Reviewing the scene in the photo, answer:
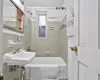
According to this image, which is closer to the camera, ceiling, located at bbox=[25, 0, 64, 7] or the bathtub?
the bathtub

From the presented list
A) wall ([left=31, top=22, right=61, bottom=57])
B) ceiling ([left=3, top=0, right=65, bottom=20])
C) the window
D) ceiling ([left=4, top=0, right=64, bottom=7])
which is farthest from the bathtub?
ceiling ([left=4, top=0, right=64, bottom=7])

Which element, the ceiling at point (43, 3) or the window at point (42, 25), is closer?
the ceiling at point (43, 3)

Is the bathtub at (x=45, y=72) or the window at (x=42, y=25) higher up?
the window at (x=42, y=25)

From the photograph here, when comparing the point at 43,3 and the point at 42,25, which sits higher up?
the point at 43,3

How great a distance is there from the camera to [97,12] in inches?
30.8

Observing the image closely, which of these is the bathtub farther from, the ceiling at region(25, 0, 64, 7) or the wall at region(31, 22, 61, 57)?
the ceiling at region(25, 0, 64, 7)

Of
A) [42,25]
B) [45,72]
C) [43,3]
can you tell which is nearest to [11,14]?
[45,72]

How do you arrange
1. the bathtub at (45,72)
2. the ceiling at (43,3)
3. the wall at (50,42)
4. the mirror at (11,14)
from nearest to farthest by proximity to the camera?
the mirror at (11,14)
the bathtub at (45,72)
the ceiling at (43,3)
the wall at (50,42)

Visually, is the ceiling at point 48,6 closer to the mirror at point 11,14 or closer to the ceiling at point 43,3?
the ceiling at point 43,3

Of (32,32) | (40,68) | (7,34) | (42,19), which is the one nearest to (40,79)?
(40,68)

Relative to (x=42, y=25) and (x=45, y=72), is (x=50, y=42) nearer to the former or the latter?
(x=42, y=25)

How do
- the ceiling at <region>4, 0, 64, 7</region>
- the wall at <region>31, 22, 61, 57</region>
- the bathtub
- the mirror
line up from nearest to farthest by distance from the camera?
the mirror, the bathtub, the ceiling at <region>4, 0, 64, 7</region>, the wall at <region>31, 22, 61, 57</region>

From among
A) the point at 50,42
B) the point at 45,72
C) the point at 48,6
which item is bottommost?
the point at 45,72

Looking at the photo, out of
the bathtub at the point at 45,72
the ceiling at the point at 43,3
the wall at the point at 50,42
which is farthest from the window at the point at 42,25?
the bathtub at the point at 45,72
